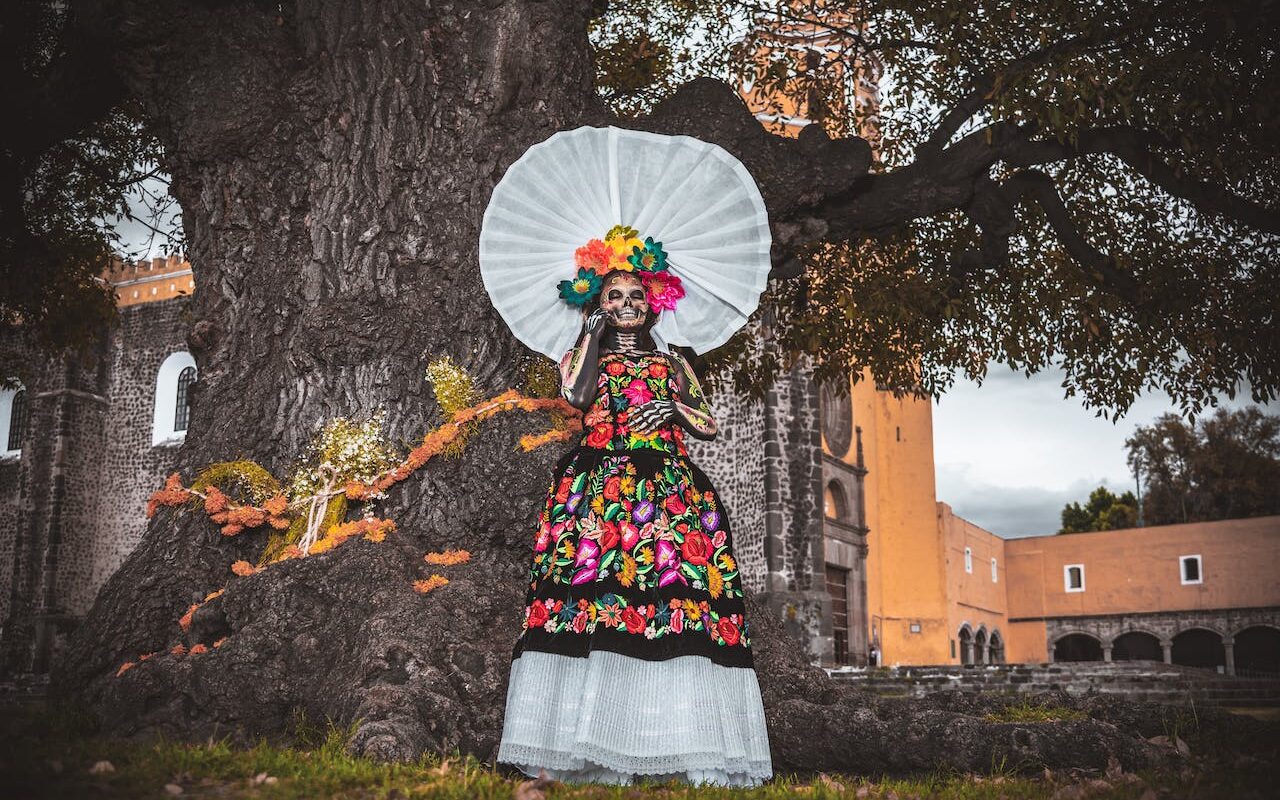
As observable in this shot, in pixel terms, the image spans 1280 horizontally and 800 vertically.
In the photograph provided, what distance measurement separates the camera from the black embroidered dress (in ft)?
14.4

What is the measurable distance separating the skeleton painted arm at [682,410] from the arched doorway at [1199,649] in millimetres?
39848

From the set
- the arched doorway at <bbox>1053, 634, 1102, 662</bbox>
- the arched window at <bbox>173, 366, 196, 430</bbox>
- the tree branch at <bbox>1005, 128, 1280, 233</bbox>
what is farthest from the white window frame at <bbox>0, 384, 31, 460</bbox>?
the arched doorway at <bbox>1053, 634, 1102, 662</bbox>

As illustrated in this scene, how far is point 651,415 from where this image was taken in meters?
5.00

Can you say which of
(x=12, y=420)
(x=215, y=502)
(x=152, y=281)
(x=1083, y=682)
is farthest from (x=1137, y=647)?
→ (x=215, y=502)

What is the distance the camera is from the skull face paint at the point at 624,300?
17.3ft

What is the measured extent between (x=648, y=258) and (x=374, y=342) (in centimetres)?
195

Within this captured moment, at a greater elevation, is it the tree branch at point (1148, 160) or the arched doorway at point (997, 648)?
the tree branch at point (1148, 160)

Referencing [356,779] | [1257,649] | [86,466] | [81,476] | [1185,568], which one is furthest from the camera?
[1185,568]

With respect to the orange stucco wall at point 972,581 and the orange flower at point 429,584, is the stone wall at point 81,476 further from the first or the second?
the orange flower at point 429,584

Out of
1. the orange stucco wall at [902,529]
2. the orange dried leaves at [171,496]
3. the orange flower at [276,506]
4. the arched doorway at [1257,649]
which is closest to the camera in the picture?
the orange flower at [276,506]

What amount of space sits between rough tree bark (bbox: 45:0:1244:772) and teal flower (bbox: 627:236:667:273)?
132cm

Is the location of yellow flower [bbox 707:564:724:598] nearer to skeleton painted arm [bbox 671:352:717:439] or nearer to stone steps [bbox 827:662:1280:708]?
skeleton painted arm [bbox 671:352:717:439]

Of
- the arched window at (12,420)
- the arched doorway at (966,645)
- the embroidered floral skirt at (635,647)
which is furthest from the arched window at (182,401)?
the embroidered floral skirt at (635,647)

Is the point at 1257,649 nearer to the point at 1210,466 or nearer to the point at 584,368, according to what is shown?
the point at 1210,466
